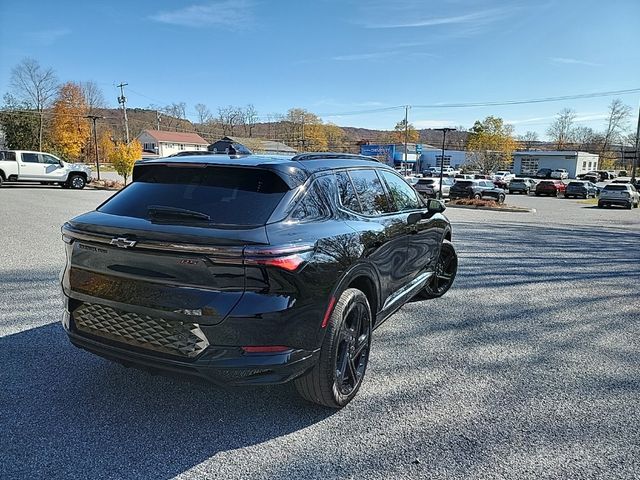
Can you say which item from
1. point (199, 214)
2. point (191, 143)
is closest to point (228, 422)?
point (199, 214)

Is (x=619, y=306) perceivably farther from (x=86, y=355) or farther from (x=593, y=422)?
(x=86, y=355)

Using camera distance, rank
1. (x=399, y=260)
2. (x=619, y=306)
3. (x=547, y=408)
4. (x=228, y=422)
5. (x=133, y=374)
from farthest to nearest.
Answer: (x=619, y=306) → (x=399, y=260) → (x=133, y=374) → (x=547, y=408) → (x=228, y=422)

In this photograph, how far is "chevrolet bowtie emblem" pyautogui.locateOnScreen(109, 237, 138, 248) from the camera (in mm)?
2432

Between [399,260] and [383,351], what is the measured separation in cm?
81

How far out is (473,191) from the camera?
2661cm

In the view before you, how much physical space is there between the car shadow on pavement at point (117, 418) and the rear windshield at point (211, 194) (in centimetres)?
98

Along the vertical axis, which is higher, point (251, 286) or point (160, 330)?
point (251, 286)

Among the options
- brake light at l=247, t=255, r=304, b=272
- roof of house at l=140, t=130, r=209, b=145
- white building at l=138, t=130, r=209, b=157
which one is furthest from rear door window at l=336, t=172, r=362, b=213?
roof of house at l=140, t=130, r=209, b=145

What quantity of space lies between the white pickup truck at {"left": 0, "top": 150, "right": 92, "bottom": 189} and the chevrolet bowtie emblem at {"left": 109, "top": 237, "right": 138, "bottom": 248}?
75.8ft

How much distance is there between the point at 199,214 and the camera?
8.25 feet

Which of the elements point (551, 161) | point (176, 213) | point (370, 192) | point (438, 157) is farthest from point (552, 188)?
point (438, 157)

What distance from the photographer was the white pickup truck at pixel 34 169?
21234 millimetres

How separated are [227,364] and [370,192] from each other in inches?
77.0

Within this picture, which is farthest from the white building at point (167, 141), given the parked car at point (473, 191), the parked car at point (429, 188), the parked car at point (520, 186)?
the parked car at point (473, 191)
